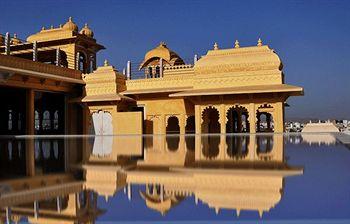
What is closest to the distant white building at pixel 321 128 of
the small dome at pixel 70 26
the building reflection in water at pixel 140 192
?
the small dome at pixel 70 26

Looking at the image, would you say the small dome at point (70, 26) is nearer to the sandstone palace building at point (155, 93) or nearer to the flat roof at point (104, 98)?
the sandstone palace building at point (155, 93)

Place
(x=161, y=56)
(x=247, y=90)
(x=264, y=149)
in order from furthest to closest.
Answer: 1. (x=161, y=56)
2. (x=247, y=90)
3. (x=264, y=149)

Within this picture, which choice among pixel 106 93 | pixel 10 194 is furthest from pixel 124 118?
pixel 10 194

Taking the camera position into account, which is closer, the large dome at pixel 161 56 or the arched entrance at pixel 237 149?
the arched entrance at pixel 237 149

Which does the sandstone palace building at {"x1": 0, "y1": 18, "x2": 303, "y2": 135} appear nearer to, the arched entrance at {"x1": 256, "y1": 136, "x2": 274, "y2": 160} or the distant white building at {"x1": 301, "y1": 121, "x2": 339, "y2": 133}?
the distant white building at {"x1": 301, "y1": 121, "x2": 339, "y2": 133}

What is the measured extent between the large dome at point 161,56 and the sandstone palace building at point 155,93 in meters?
4.07

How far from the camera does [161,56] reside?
77.5ft

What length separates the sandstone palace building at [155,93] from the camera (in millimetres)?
14906

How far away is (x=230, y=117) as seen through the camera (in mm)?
18359

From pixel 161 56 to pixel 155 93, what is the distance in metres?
6.96

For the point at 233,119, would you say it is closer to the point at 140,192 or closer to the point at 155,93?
the point at 155,93

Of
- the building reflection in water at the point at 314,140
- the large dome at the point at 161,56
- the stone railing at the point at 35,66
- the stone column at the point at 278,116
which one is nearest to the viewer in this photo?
the building reflection in water at the point at 314,140

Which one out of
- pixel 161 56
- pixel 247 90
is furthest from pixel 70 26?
pixel 247 90

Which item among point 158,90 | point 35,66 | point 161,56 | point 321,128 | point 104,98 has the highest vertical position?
point 161,56
